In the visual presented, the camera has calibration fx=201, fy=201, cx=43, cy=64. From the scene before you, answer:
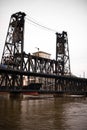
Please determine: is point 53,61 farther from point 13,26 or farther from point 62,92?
point 13,26

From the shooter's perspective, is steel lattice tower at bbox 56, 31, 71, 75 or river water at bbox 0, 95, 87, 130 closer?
river water at bbox 0, 95, 87, 130

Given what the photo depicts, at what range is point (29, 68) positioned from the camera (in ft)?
135

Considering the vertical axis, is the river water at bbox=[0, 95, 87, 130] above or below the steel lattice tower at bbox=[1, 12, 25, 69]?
below

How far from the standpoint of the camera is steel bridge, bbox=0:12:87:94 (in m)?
32.3

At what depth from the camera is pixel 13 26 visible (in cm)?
3444

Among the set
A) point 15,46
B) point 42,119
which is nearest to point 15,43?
point 15,46

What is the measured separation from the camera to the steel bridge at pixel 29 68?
106ft

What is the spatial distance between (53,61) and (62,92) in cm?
804

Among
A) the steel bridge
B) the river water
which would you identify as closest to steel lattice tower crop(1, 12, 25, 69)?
the steel bridge

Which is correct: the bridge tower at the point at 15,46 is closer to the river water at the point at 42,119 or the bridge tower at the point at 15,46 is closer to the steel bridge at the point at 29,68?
the steel bridge at the point at 29,68

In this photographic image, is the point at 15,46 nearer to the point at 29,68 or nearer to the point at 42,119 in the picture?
the point at 29,68

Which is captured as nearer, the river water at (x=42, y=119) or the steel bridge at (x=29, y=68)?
the river water at (x=42, y=119)

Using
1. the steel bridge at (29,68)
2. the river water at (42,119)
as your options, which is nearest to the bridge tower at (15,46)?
the steel bridge at (29,68)

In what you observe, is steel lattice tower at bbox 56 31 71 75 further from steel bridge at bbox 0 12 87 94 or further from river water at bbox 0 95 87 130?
river water at bbox 0 95 87 130
